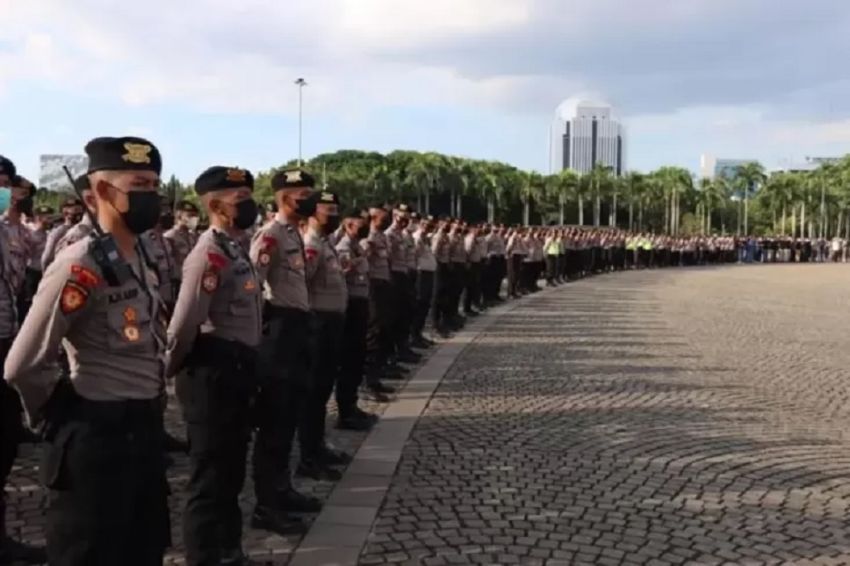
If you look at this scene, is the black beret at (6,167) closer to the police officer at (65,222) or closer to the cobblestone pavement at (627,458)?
the police officer at (65,222)

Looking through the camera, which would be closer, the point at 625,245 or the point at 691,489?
the point at 691,489

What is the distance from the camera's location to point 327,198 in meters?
6.86

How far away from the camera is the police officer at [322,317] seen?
659 centimetres

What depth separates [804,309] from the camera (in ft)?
70.2

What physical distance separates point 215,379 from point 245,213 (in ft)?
2.93

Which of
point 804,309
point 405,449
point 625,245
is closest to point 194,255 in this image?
point 405,449

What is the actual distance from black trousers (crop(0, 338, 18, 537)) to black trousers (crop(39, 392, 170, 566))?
1825 millimetres

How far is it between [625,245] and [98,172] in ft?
128

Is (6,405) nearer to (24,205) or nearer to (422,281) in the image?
(24,205)

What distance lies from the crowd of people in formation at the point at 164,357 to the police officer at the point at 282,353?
0.01 m

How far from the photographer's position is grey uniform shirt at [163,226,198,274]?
10.4m

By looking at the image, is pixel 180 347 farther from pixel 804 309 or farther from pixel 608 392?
pixel 804 309

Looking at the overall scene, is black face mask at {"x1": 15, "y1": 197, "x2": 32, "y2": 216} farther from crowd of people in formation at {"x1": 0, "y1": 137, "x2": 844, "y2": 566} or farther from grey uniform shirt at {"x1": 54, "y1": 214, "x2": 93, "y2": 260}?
grey uniform shirt at {"x1": 54, "y1": 214, "x2": 93, "y2": 260}

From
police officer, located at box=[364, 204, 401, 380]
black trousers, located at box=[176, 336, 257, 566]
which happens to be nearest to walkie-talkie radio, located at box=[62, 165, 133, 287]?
black trousers, located at box=[176, 336, 257, 566]
